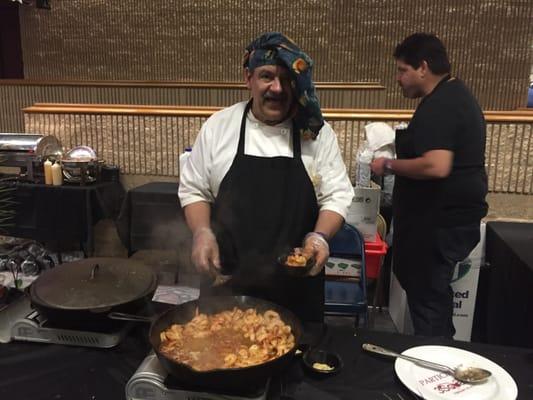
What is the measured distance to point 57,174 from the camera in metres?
3.47

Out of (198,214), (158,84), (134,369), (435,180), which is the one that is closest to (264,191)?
(198,214)

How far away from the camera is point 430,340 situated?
4.40 feet

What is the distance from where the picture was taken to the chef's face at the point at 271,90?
5.31ft

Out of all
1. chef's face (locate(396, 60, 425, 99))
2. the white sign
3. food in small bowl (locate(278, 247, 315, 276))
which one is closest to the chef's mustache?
food in small bowl (locate(278, 247, 315, 276))

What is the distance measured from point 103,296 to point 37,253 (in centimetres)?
301

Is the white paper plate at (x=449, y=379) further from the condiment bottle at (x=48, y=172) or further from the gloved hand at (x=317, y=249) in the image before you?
the condiment bottle at (x=48, y=172)

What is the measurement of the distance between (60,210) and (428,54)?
2.78 meters

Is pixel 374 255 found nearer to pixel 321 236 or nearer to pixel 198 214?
pixel 321 236

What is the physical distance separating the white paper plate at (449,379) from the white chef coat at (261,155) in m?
0.70

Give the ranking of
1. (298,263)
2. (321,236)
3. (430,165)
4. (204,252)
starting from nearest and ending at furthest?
(298,263) < (204,252) < (321,236) < (430,165)

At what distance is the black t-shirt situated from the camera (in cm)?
226

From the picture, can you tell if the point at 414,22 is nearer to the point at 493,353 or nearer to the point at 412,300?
the point at 412,300

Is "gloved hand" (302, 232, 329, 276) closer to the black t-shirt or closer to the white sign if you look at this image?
the black t-shirt

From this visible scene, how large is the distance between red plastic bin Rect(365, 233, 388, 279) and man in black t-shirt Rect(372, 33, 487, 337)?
33cm
